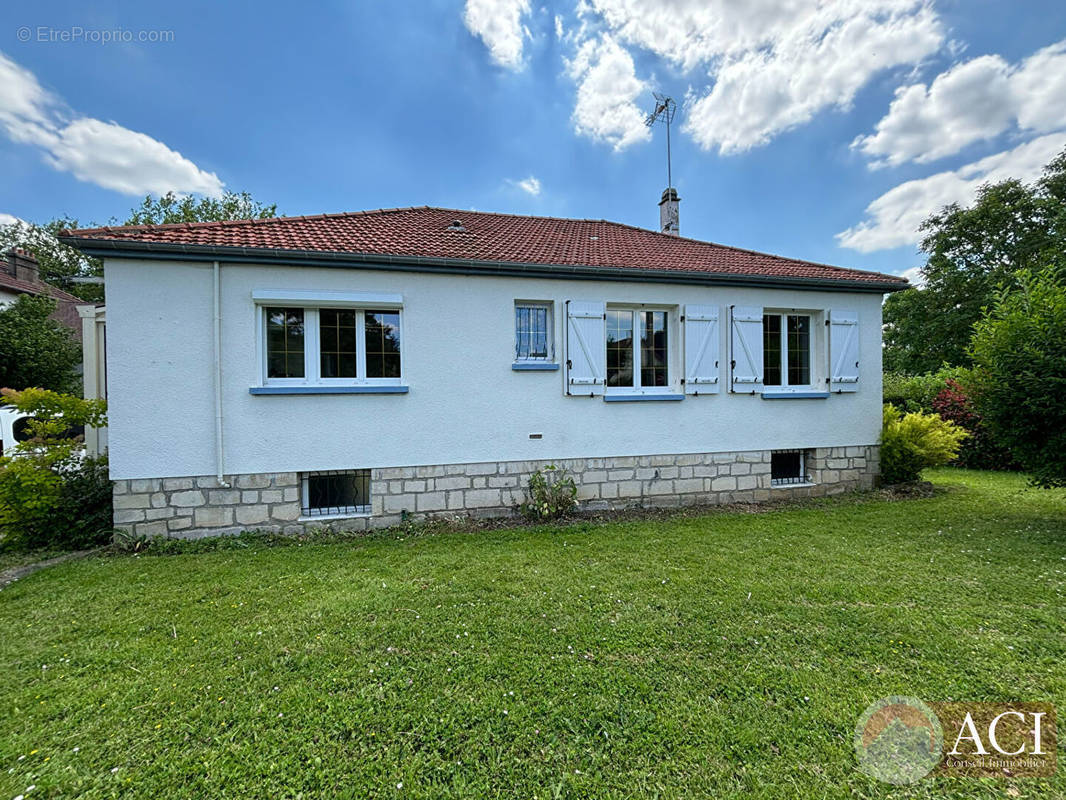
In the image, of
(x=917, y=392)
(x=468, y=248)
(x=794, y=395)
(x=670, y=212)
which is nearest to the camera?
(x=468, y=248)

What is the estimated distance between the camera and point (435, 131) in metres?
10.4

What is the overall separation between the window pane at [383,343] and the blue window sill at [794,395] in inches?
245

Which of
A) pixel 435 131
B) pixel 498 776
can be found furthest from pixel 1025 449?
pixel 435 131

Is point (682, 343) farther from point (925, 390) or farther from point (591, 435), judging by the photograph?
point (925, 390)

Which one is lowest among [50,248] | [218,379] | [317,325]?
[218,379]

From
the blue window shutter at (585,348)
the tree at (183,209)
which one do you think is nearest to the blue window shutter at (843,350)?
the blue window shutter at (585,348)

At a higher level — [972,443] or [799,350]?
[799,350]

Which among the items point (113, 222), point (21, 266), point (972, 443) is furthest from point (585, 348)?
point (113, 222)

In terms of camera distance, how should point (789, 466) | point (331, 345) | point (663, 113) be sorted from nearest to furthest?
1. point (331, 345)
2. point (789, 466)
3. point (663, 113)

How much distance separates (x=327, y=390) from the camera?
5590mm

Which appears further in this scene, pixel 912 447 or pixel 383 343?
pixel 912 447

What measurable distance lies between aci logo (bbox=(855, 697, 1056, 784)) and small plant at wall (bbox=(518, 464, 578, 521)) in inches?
164

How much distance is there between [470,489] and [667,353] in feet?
13.1

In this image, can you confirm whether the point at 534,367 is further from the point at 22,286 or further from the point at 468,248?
the point at 22,286
